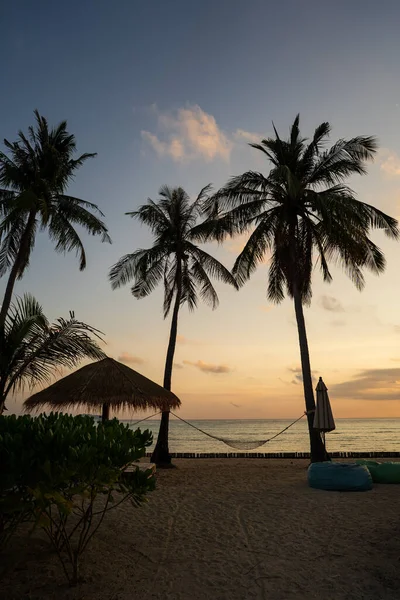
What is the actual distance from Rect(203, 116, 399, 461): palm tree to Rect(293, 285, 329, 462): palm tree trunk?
1.1 inches

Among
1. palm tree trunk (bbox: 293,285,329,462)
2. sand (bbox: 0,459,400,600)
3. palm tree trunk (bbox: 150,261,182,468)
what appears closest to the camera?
sand (bbox: 0,459,400,600)

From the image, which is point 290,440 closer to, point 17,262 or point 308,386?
point 308,386

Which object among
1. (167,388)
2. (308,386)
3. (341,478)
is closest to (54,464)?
(341,478)

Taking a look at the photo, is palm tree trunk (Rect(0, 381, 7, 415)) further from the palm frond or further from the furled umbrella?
the furled umbrella

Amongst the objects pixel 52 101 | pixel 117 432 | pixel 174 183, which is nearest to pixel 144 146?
pixel 52 101

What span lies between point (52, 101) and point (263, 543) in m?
9.46

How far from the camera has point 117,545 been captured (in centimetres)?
508

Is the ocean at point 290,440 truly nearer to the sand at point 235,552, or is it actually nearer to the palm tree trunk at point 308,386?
the palm tree trunk at point 308,386

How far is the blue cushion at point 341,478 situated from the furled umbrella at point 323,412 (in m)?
1.70

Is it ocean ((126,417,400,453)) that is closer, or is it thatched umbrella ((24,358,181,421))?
thatched umbrella ((24,358,181,421))

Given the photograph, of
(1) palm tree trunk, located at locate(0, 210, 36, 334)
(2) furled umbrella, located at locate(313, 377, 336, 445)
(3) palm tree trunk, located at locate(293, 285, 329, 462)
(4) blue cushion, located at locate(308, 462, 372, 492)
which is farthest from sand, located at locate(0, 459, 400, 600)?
(1) palm tree trunk, located at locate(0, 210, 36, 334)

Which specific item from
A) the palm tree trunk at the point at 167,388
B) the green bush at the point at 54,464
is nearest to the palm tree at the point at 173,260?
the palm tree trunk at the point at 167,388

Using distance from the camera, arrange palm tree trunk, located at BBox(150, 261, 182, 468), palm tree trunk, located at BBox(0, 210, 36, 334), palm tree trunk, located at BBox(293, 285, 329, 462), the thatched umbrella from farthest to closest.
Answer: palm tree trunk, located at BBox(150, 261, 182, 468) → palm tree trunk, located at BBox(0, 210, 36, 334) → palm tree trunk, located at BBox(293, 285, 329, 462) → the thatched umbrella

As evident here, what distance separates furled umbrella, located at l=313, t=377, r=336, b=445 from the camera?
33.0 ft
